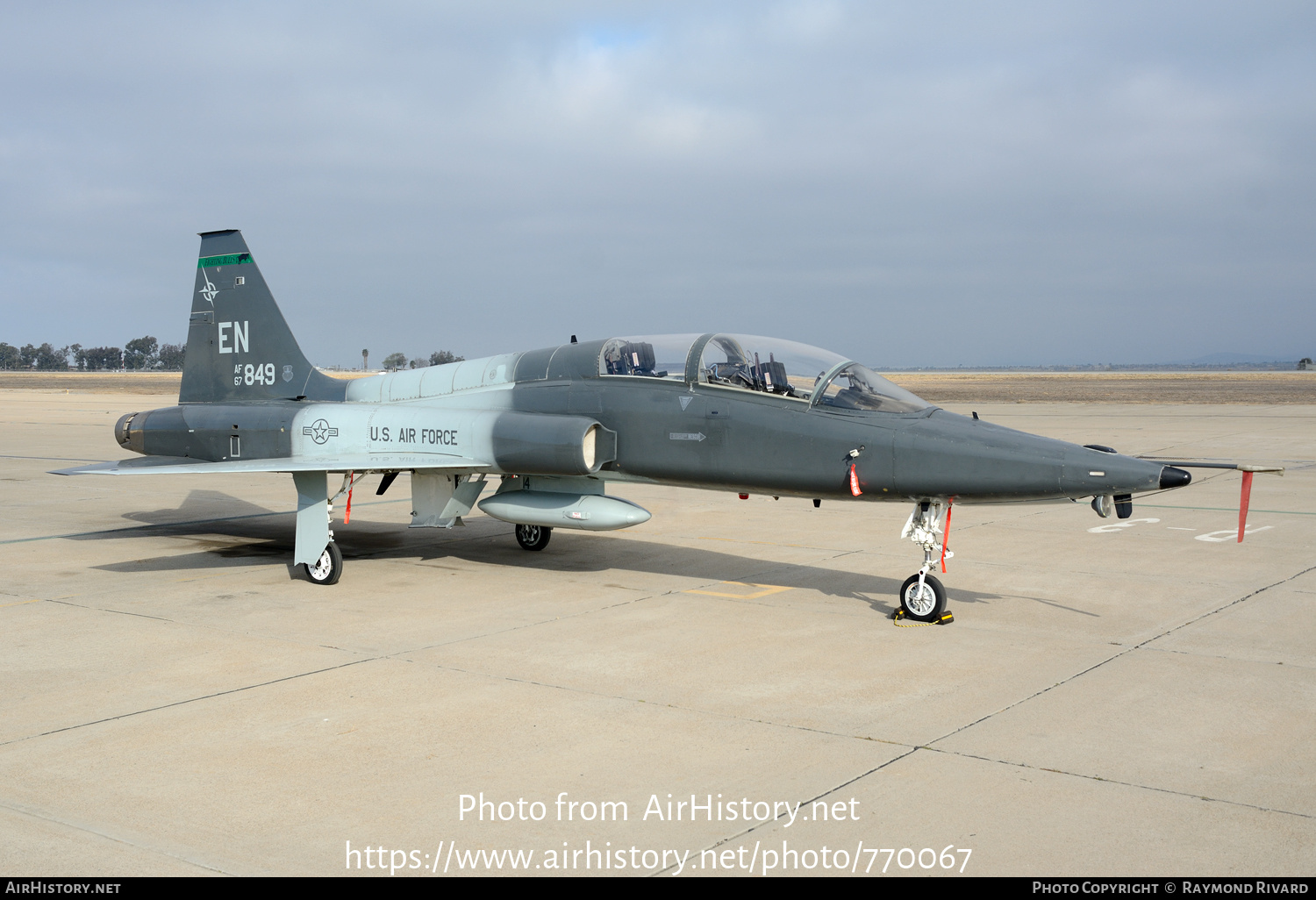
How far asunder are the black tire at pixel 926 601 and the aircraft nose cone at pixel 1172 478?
1.91 meters

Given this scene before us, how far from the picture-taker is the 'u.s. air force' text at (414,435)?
36.8 feet

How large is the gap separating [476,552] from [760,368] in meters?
4.69

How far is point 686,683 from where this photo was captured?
700cm

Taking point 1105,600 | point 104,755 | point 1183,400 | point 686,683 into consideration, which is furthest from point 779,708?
point 1183,400

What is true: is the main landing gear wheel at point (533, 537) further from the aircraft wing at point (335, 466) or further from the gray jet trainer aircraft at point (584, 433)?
the aircraft wing at point (335, 466)

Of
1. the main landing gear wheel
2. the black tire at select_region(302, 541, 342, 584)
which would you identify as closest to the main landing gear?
the main landing gear wheel

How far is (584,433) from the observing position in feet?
33.4

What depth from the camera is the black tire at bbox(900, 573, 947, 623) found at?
868 cm

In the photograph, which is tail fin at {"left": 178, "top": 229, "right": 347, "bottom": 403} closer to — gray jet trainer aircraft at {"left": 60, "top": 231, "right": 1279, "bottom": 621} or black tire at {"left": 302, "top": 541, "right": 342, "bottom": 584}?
gray jet trainer aircraft at {"left": 60, "top": 231, "right": 1279, "bottom": 621}

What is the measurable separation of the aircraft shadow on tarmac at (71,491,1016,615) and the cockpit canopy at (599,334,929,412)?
195 centimetres

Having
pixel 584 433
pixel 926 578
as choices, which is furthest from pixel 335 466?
pixel 926 578

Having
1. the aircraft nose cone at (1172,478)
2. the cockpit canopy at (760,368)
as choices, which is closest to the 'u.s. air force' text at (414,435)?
the cockpit canopy at (760,368)
